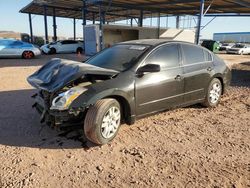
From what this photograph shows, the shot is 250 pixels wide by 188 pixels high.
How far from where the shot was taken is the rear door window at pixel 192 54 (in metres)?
5.30

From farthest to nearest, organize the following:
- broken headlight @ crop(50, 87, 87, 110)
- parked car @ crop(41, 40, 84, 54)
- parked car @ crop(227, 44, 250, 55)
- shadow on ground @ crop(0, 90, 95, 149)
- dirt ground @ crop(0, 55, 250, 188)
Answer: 1. parked car @ crop(227, 44, 250, 55)
2. parked car @ crop(41, 40, 84, 54)
3. shadow on ground @ crop(0, 90, 95, 149)
4. broken headlight @ crop(50, 87, 87, 110)
5. dirt ground @ crop(0, 55, 250, 188)

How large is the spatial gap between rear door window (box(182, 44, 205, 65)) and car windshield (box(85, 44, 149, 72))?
39.6 inches

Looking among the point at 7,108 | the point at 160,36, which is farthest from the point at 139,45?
the point at 160,36

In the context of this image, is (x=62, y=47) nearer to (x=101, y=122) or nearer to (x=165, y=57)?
(x=165, y=57)

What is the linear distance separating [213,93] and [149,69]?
7.94ft

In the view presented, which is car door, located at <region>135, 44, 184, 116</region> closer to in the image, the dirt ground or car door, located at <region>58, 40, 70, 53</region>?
the dirt ground

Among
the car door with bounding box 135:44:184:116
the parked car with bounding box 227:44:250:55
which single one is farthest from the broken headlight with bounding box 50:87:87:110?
the parked car with bounding box 227:44:250:55

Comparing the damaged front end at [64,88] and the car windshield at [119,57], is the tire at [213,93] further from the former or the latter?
the damaged front end at [64,88]

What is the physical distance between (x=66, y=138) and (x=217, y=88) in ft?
12.5

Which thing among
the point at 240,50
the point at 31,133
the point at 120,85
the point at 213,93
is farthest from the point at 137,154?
the point at 240,50

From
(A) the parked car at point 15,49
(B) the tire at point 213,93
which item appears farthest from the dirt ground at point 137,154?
(A) the parked car at point 15,49

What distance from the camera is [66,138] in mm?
4254

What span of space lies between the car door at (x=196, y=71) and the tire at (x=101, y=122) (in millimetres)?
1887

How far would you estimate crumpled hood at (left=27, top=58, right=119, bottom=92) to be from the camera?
12.5ft
